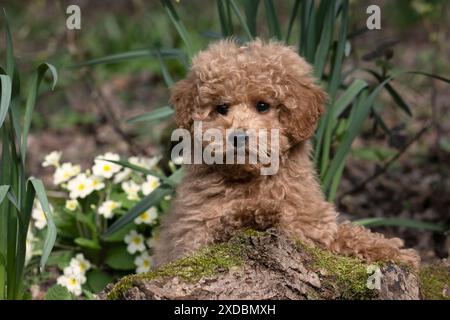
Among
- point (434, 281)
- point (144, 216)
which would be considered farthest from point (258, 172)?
point (144, 216)

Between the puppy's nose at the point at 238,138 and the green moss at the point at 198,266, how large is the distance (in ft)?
1.25

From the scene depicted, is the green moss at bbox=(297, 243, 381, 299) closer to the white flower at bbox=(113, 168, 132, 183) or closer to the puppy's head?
the puppy's head

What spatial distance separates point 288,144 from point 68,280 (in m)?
1.56

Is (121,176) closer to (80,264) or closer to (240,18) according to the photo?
(80,264)

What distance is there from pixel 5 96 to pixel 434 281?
196 centimetres

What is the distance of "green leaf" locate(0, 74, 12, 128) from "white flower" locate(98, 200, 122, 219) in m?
1.19

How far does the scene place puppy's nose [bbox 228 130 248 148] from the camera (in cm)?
298

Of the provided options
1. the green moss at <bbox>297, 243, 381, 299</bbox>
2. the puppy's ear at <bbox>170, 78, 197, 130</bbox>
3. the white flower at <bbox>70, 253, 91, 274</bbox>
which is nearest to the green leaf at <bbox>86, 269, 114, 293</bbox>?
the white flower at <bbox>70, 253, 91, 274</bbox>

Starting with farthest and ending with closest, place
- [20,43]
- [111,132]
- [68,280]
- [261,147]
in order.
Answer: [20,43] < [111,132] < [68,280] < [261,147]

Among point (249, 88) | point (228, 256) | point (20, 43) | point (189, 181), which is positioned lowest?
point (228, 256)

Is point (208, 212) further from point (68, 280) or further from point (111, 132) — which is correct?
point (111, 132)

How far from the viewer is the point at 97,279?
421 centimetres

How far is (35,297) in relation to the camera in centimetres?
410
